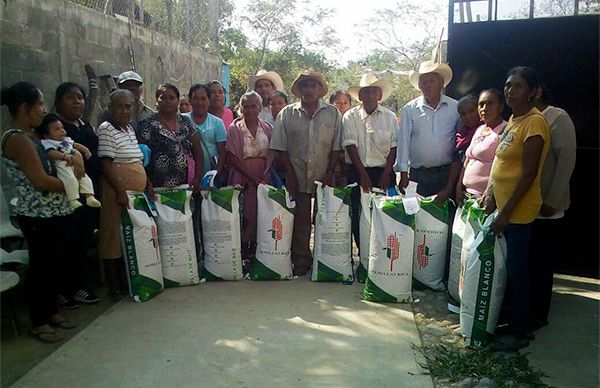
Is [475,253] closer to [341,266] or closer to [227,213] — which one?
[341,266]

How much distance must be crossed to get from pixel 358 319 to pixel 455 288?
782 millimetres

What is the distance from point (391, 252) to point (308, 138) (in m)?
1.24

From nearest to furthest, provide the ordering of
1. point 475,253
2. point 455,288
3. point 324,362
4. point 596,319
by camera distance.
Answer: point 324,362 < point 475,253 < point 596,319 < point 455,288

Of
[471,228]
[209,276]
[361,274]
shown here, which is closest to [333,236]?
[361,274]

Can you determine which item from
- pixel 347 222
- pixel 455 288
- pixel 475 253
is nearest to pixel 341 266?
pixel 347 222

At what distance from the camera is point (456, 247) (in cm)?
360

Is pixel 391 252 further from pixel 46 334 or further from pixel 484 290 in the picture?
pixel 46 334

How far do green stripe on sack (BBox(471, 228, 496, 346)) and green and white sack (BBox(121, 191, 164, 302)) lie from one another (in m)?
2.33

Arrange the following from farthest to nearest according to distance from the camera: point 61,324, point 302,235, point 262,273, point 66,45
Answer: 1. point 66,45
2. point 302,235
3. point 262,273
4. point 61,324

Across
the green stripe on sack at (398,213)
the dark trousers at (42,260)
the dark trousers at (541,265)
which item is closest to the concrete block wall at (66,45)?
the dark trousers at (42,260)

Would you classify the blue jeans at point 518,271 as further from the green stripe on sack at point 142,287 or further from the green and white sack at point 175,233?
the green stripe on sack at point 142,287

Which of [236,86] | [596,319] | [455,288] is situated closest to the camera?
[596,319]

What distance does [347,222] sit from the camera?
4.05 meters

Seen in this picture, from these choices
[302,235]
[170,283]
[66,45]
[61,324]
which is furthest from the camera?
[66,45]
